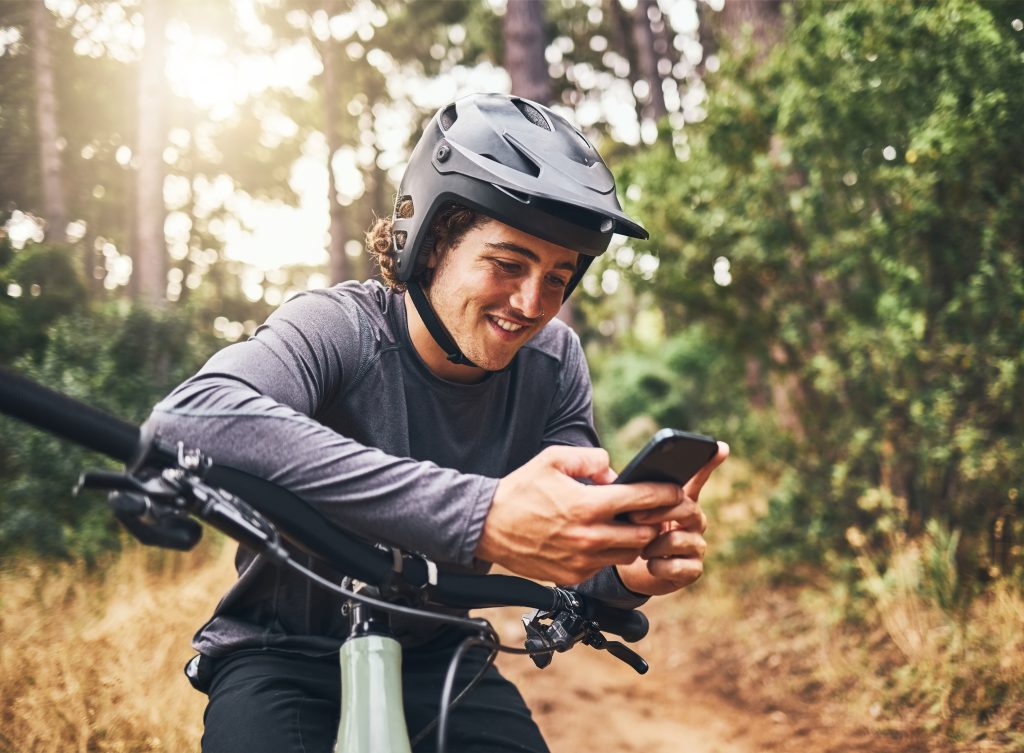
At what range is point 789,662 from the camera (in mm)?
5578

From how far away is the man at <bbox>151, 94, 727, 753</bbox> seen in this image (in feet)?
4.78

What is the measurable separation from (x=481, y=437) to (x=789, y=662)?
427 centimetres

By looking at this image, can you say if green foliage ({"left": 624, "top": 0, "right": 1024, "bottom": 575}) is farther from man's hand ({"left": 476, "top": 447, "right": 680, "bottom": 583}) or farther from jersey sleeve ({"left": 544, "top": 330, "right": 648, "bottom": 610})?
man's hand ({"left": 476, "top": 447, "right": 680, "bottom": 583})

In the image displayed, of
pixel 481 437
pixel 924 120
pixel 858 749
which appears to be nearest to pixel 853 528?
pixel 858 749

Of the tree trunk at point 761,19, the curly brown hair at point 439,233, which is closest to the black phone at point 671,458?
the curly brown hair at point 439,233

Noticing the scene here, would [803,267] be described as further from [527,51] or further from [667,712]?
[527,51]

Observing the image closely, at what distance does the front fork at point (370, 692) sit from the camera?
1.40 metres

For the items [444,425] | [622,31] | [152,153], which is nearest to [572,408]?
[444,425]

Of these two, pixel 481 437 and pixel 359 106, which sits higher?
pixel 359 106

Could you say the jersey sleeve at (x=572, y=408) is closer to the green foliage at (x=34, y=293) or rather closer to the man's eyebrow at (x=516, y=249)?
the man's eyebrow at (x=516, y=249)

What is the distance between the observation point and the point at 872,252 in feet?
17.3

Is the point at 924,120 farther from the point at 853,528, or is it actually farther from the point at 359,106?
the point at 359,106

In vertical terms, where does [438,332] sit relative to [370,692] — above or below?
above

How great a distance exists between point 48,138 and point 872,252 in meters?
9.57
